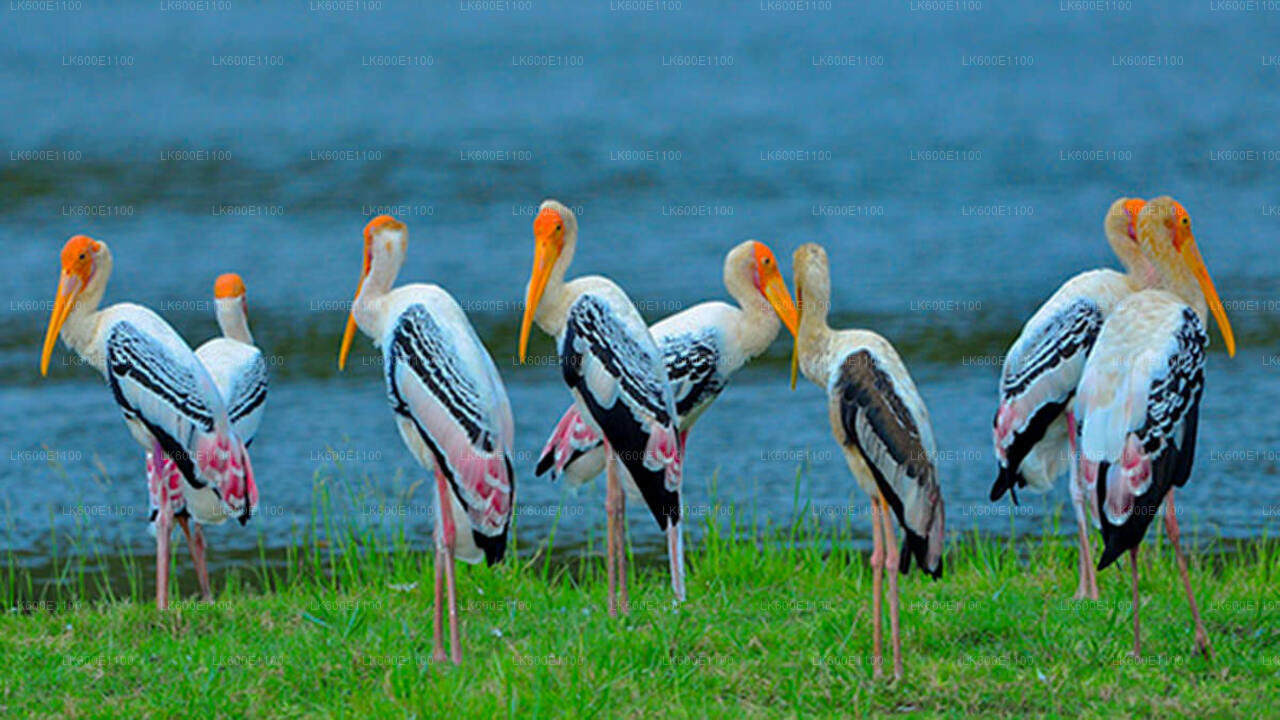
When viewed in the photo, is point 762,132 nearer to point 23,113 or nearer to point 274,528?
point 23,113

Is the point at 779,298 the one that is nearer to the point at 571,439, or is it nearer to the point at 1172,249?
the point at 571,439

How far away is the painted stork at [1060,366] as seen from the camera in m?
6.90

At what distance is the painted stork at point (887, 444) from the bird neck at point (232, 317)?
3494 millimetres

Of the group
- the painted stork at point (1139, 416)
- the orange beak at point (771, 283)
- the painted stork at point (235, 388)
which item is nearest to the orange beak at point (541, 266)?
the orange beak at point (771, 283)

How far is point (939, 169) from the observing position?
60.8ft

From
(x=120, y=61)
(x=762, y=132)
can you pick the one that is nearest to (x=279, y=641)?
(x=762, y=132)

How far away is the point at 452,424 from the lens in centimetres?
599

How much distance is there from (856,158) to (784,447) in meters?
9.36

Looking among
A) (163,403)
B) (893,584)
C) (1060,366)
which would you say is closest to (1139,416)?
(893,584)

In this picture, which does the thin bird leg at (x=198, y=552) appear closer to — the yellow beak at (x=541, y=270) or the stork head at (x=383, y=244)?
the stork head at (x=383, y=244)

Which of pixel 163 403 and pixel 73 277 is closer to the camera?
pixel 163 403

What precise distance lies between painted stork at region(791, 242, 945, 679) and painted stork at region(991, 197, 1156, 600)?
147 cm

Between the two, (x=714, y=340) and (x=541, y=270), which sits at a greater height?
(x=541, y=270)

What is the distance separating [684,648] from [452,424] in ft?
3.20
